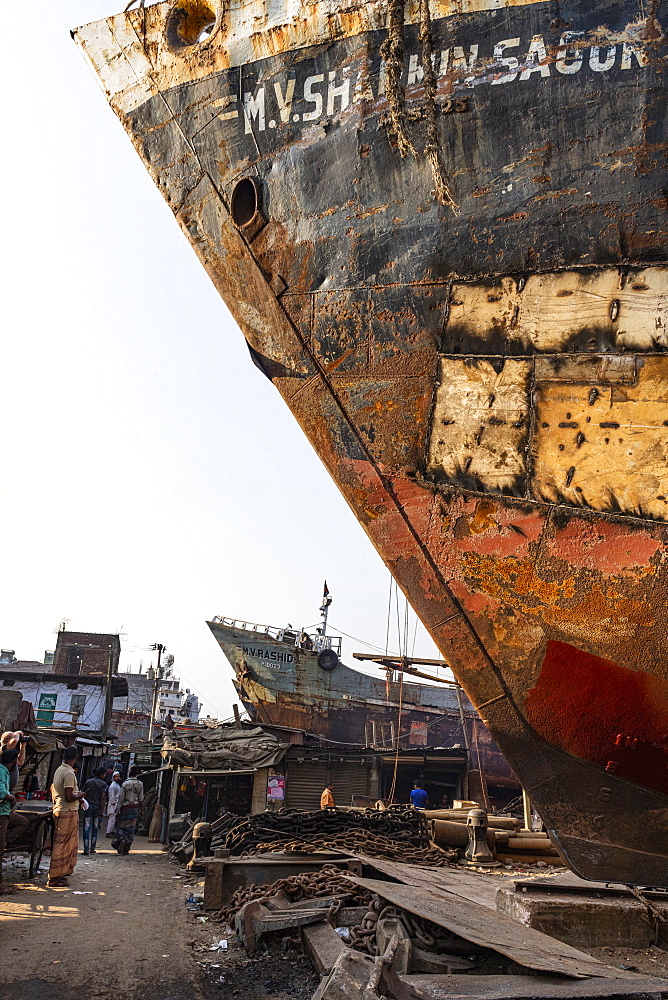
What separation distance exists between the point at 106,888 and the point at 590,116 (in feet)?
28.4

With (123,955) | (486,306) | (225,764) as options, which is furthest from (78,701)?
(486,306)

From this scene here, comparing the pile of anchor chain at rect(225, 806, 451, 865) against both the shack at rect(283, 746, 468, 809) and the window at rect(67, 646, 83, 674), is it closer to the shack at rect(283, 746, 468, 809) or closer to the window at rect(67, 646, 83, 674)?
the shack at rect(283, 746, 468, 809)

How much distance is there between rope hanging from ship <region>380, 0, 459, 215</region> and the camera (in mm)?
3596

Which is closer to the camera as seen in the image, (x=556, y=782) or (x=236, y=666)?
(x=556, y=782)

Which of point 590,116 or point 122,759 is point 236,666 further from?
point 590,116

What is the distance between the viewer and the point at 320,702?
29578 mm

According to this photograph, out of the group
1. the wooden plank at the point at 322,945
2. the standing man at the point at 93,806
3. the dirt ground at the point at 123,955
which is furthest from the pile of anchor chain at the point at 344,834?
the standing man at the point at 93,806

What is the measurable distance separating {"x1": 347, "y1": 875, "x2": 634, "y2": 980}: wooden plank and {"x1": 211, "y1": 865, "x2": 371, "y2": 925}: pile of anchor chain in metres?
0.13

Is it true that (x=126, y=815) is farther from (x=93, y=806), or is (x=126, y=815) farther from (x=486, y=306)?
(x=486, y=306)

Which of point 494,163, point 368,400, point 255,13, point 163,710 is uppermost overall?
point 255,13

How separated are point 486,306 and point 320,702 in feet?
91.4

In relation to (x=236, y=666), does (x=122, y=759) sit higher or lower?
lower

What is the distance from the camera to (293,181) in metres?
3.87

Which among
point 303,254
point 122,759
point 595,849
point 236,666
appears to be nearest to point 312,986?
point 595,849
